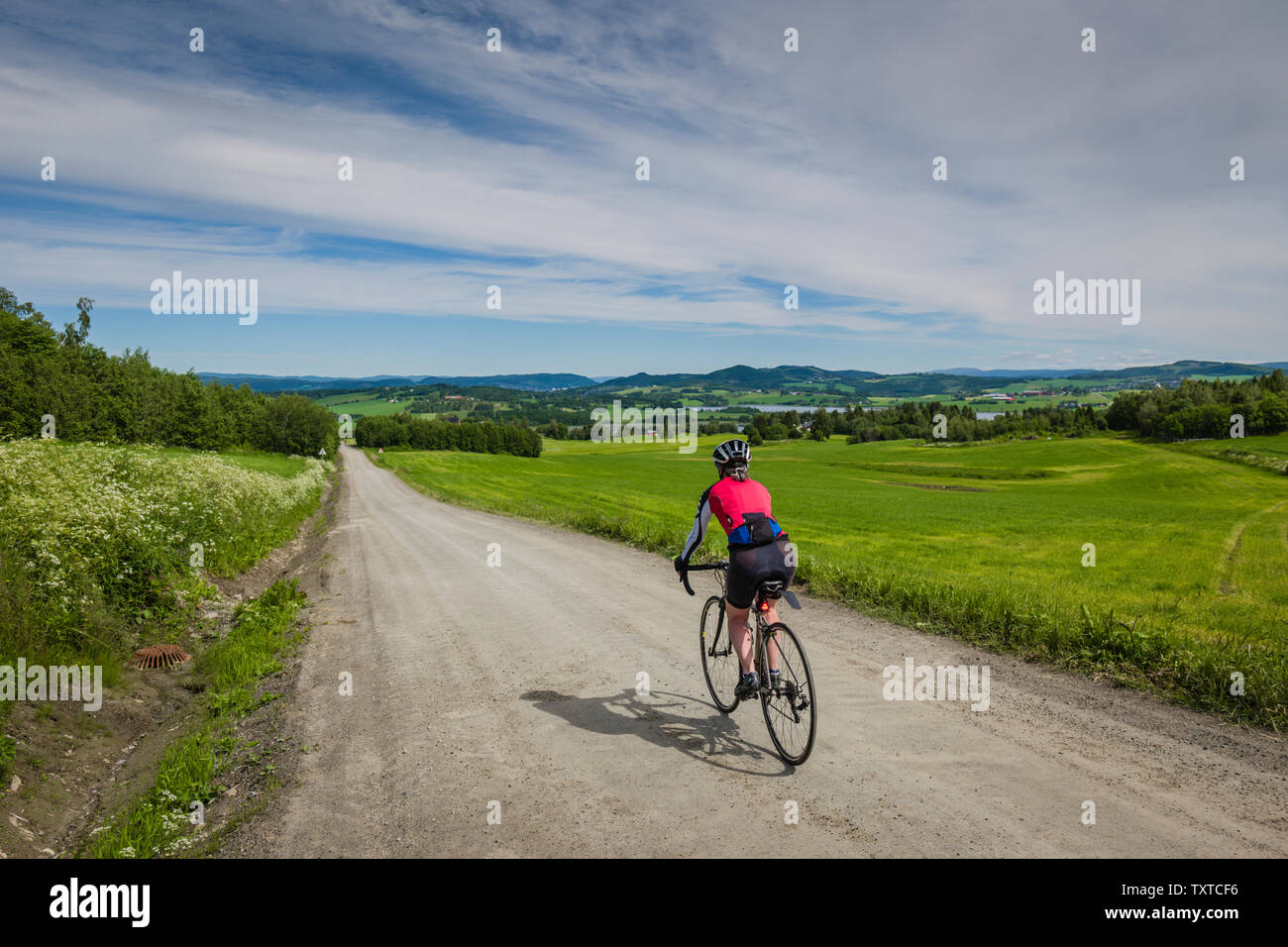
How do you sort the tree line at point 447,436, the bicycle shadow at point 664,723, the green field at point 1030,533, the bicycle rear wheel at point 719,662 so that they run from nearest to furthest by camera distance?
the bicycle shadow at point 664,723 → the bicycle rear wheel at point 719,662 → the green field at point 1030,533 → the tree line at point 447,436

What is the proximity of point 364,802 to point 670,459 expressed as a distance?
354ft

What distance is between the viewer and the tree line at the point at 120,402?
57062 millimetres

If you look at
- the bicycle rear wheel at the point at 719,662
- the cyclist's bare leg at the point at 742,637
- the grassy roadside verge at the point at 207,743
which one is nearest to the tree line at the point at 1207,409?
the bicycle rear wheel at the point at 719,662

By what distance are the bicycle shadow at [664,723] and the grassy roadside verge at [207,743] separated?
3.27m

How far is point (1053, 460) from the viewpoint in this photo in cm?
9262

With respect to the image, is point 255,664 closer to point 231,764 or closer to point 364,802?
point 231,764

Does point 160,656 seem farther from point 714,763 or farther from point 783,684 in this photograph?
point 783,684

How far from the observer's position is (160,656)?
988 centimetres

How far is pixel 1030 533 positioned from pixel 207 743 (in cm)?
4201

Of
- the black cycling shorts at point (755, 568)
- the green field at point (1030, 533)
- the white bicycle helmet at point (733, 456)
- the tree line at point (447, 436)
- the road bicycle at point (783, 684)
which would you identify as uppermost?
the tree line at point (447, 436)

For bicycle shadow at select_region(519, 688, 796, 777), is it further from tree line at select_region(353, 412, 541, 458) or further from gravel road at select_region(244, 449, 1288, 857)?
tree line at select_region(353, 412, 541, 458)

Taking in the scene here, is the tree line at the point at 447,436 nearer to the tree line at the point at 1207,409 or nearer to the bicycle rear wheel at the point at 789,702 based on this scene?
the tree line at the point at 1207,409
